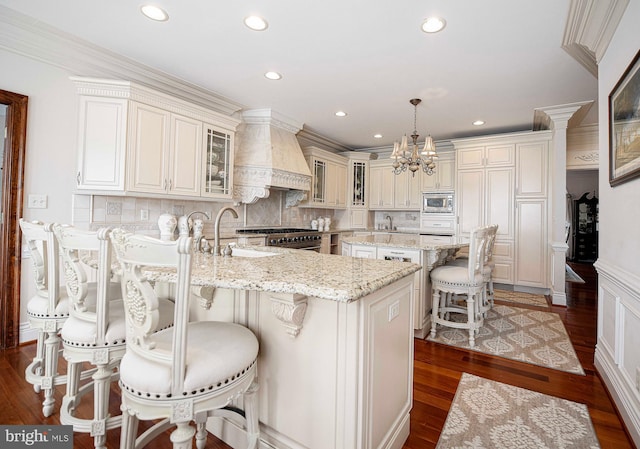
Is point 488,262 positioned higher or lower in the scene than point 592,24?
lower

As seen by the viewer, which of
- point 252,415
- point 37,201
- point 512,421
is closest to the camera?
point 252,415

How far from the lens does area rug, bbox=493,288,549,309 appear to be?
13.8ft

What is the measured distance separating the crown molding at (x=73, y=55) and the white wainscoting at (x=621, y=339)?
4200mm

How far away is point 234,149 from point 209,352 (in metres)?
3.53

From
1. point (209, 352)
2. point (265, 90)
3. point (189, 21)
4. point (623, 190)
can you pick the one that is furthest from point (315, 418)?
point (265, 90)

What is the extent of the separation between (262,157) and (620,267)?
374 cm

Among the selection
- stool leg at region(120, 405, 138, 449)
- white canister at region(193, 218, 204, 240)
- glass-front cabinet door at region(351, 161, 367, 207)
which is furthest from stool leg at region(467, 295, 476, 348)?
glass-front cabinet door at region(351, 161, 367, 207)

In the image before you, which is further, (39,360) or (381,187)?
(381,187)

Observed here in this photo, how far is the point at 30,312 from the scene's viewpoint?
1.70m

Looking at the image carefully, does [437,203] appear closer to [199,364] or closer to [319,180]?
[319,180]

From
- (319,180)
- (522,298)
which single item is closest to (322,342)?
(522,298)

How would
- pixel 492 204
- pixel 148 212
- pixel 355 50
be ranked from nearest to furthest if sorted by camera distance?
pixel 355 50 → pixel 148 212 → pixel 492 204

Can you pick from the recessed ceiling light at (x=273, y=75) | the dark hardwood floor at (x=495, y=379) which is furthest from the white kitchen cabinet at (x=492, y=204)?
the recessed ceiling light at (x=273, y=75)

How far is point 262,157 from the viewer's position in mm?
4254
